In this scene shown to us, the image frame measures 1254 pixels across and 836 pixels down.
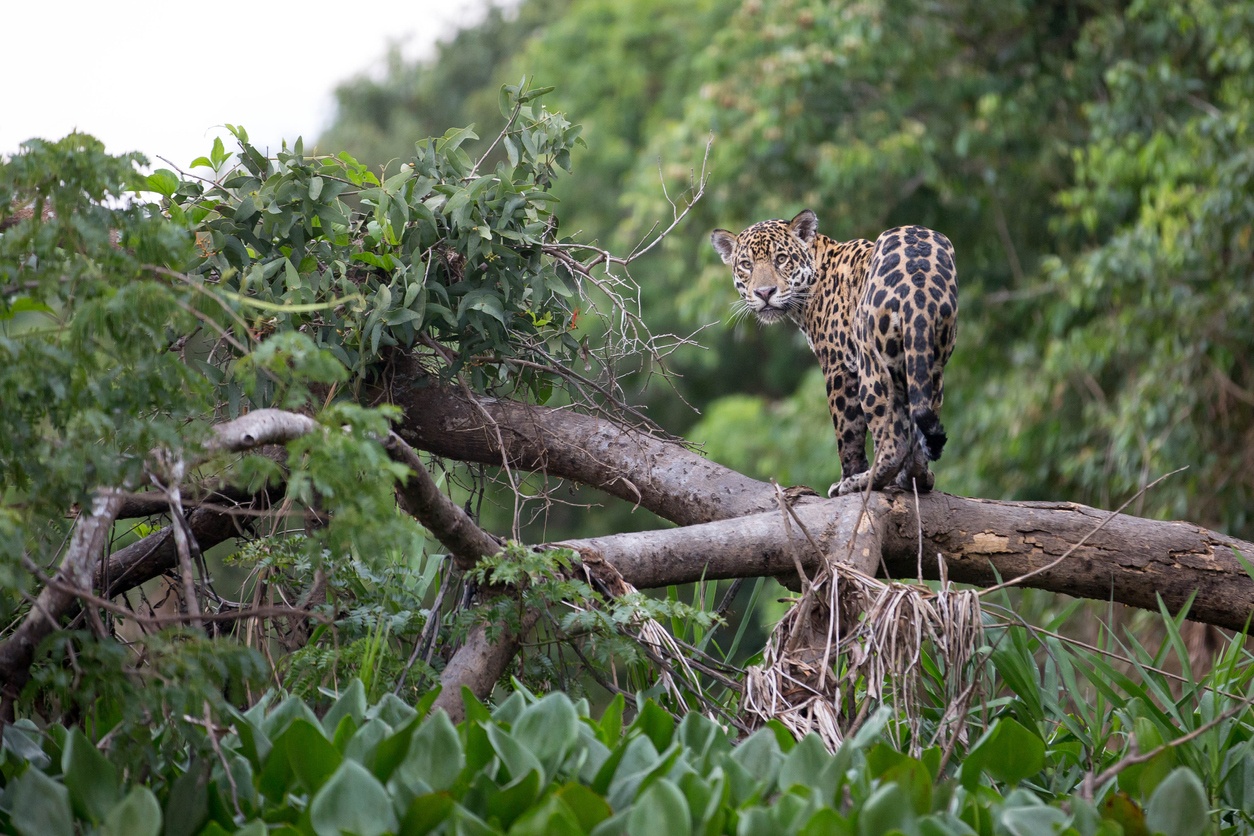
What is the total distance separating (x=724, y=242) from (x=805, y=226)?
509 millimetres

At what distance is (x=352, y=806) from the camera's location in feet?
7.98

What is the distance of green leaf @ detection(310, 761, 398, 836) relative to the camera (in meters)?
2.41

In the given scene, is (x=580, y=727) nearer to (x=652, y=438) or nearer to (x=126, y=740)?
(x=126, y=740)

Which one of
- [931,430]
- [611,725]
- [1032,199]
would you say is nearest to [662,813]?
[611,725]

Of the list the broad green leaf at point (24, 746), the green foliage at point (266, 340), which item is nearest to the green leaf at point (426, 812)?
the green foliage at point (266, 340)

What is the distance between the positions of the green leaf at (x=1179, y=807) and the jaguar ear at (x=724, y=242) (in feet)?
12.7

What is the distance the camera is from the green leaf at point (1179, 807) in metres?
2.57

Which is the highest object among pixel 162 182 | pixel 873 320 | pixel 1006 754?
pixel 162 182

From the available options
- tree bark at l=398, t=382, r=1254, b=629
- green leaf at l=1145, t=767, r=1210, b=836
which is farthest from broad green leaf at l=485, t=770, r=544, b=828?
tree bark at l=398, t=382, r=1254, b=629

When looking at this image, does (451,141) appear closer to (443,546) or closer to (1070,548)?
(443,546)

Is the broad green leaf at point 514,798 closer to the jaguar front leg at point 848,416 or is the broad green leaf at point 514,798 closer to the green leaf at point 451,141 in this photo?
the green leaf at point 451,141

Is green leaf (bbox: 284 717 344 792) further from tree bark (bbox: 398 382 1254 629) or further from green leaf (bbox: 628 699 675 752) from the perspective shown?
tree bark (bbox: 398 382 1254 629)

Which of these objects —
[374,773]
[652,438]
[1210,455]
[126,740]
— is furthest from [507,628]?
[1210,455]

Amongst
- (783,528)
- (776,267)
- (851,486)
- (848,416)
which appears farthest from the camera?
(776,267)
